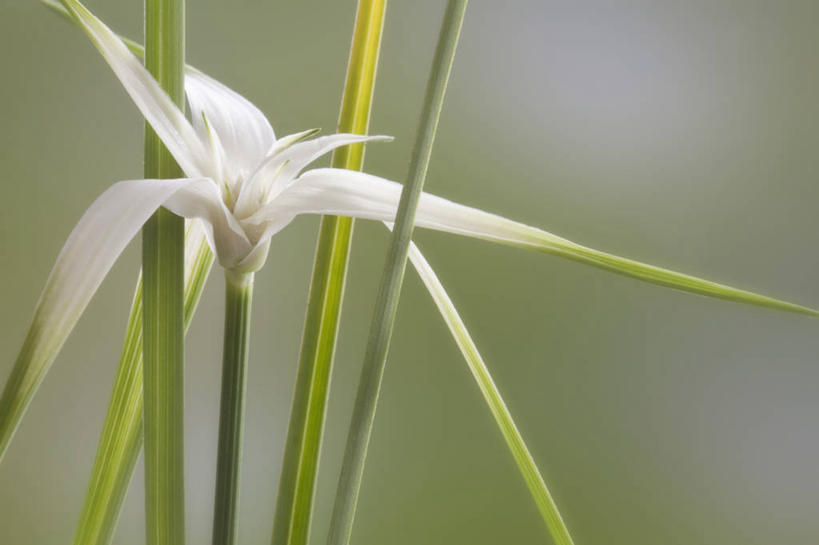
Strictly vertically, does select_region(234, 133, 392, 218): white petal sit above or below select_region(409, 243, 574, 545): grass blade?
above

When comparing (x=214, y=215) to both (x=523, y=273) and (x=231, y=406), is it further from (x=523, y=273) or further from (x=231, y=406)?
(x=523, y=273)

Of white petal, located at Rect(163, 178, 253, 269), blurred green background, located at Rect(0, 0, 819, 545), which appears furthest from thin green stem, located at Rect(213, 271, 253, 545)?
blurred green background, located at Rect(0, 0, 819, 545)

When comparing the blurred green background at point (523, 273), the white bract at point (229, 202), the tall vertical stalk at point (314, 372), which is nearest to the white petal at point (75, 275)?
the white bract at point (229, 202)

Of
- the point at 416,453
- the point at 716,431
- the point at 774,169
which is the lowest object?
the point at 416,453

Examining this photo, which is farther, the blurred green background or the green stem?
the blurred green background

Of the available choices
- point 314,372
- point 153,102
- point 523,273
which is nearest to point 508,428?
point 314,372

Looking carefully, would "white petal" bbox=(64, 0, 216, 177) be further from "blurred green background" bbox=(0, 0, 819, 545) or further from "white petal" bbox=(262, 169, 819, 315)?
"blurred green background" bbox=(0, 0, 819, 545)

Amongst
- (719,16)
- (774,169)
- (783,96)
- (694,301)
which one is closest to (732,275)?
(694,301)

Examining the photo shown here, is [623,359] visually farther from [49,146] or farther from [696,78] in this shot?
[49,146]
